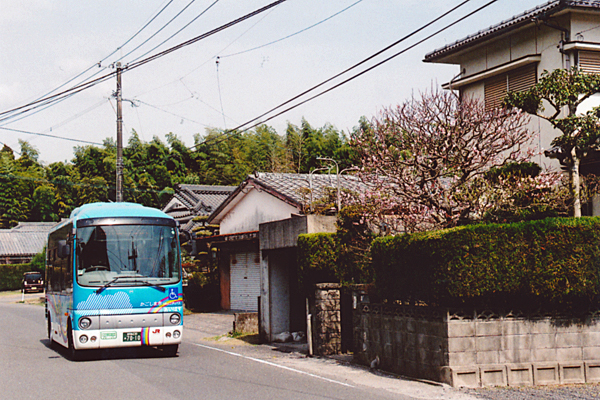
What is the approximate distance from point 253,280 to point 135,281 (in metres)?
14.1

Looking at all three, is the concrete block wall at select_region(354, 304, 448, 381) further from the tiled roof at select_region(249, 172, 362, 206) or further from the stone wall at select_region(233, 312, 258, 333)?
the tiled roof at select_region(249, 172, 362, 206)

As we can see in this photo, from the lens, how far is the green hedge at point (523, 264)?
32.8 ft

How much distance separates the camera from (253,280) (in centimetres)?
2727

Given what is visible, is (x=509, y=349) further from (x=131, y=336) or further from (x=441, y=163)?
(x=131, y=336)

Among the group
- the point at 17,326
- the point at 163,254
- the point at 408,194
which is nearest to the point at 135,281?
the point at 163,254

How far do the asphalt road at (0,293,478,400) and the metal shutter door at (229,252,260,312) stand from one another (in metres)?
11.1

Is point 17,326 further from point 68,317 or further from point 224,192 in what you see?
point 224,192

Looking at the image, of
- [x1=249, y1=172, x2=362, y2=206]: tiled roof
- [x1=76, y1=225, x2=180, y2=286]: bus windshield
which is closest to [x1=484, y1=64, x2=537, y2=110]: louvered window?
[x1=249, y1=172, x2=362, y2=206]: tiled roof

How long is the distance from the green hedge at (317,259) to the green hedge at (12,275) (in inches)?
2034

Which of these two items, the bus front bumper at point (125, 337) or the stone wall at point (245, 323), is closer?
the bus front bumper at point (125, 337)

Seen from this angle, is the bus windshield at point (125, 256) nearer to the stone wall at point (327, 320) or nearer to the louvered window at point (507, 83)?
the stone wall at point (327, 320)

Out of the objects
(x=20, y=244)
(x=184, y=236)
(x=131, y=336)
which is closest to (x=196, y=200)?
(x=184, y=236)

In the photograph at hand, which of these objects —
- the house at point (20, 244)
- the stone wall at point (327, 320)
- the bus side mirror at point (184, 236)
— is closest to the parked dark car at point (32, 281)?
the house at point (20, 244)

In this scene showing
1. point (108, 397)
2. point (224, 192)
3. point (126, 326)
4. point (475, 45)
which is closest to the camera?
point (108, 397)
